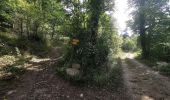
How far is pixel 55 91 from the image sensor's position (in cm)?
813

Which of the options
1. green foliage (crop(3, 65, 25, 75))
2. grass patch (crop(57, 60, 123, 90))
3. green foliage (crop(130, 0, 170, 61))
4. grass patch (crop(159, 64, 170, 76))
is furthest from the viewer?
green foliage (crop(130, 0, 170, 61))

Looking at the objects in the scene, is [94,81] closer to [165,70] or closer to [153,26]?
[165,70]

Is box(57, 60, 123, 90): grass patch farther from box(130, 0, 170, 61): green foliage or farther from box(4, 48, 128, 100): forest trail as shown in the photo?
box(130, 0, 170, 61): green foliage

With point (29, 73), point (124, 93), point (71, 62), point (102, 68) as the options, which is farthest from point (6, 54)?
point (124, 93)

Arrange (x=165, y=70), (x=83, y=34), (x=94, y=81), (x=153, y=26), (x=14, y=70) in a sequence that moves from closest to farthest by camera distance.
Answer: (x=94, y=81), (x=14, y=70), (x=83, y=34), (x=165, y=70), (x=153, y=26)

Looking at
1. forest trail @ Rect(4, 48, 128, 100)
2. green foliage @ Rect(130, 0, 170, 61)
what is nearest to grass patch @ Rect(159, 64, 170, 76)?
forest trail @ Rect(4, 48, 128, 100)

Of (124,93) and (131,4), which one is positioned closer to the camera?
(124,93)

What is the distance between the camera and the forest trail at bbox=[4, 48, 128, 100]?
7.68 meters

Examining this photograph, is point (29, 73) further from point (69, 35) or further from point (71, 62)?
point (69, 35)

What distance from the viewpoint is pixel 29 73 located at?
10930mm

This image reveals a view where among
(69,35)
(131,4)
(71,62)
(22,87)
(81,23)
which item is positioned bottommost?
(22,87)

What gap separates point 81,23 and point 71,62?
131 inches

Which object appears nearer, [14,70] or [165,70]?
[14,70]

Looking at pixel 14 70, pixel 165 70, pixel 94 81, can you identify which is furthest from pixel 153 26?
pixel 14 70
